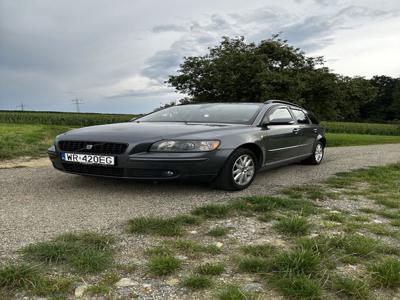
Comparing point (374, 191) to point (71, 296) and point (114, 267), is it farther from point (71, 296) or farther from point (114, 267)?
point (71, 296)

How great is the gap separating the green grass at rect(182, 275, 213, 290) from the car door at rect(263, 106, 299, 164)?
142 inches

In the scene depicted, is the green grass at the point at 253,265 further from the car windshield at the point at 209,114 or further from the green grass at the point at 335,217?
the car windshield at the point at 209,114

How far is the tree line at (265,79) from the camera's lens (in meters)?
18.8

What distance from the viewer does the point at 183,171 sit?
481 centimetres

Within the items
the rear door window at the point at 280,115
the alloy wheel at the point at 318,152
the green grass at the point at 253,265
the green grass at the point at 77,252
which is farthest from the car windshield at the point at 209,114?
the green grass at the point at 253,265

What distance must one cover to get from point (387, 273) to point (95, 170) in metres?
3.42

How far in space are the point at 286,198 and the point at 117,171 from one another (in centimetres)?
204

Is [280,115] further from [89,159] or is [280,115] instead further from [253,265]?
[253,265]

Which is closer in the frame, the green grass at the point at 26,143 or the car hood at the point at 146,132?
the car hood at the point at 146,132

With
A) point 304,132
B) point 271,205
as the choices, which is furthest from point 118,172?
point 304,132

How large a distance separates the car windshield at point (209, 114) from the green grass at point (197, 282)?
11.5 feet

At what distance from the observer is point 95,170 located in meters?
4.95

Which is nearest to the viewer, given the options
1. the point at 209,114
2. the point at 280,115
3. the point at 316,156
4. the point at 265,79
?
the point at 209,114

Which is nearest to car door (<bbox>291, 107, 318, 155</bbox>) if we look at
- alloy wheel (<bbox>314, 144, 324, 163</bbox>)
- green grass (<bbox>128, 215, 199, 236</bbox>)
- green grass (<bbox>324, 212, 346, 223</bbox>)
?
alloy wheel (<bbox>314, 144, 324, 163</bbox>)
